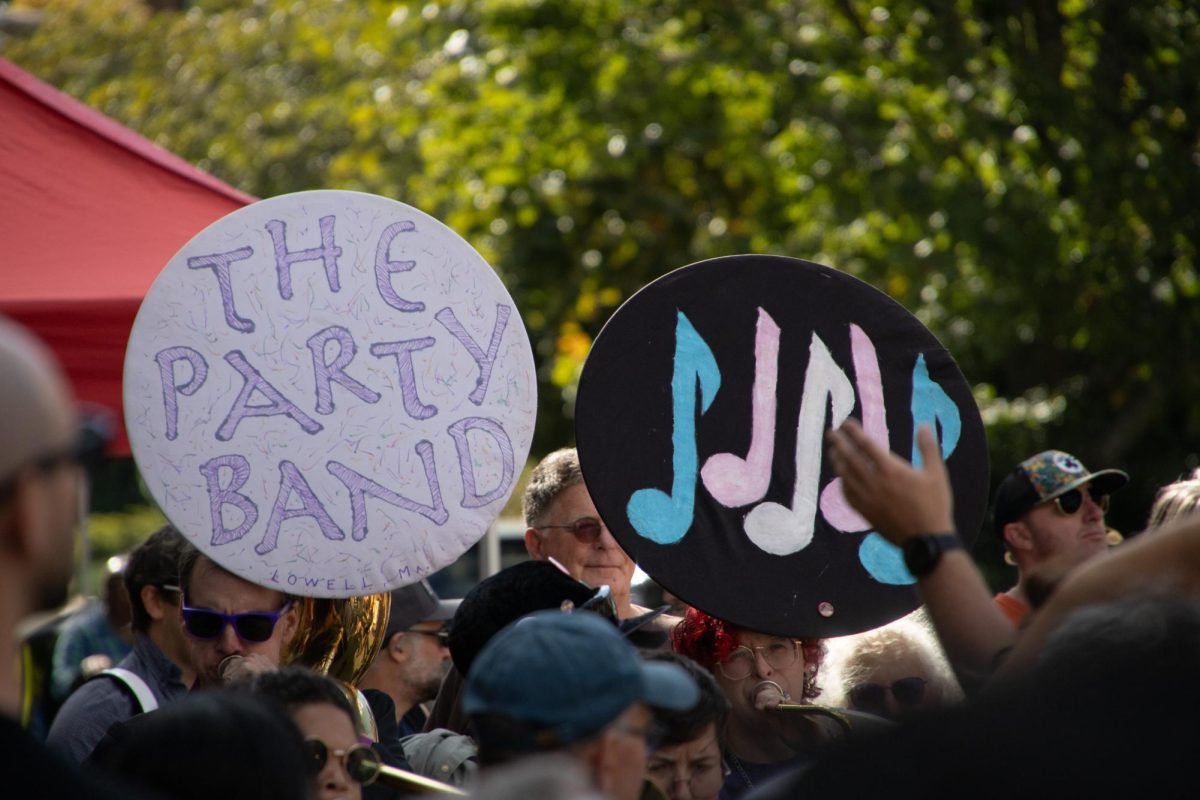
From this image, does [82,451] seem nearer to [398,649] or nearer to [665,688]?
[665,688]

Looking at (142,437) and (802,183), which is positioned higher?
(142,437)

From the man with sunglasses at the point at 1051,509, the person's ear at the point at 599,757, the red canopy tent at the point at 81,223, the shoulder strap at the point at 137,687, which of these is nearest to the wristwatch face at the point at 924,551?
the person's ear at the point at 599,757

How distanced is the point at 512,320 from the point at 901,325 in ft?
2.67

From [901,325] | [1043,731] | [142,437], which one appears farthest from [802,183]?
[1043,731]

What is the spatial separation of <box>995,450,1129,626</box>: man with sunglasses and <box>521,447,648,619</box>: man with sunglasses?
Result: 120cm

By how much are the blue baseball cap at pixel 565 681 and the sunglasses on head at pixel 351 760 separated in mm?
548

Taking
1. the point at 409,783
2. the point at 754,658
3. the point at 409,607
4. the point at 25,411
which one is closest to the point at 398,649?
the point at 409,607

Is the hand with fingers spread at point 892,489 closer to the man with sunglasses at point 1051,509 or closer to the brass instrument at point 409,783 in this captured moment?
the brass instrument at point 409,783

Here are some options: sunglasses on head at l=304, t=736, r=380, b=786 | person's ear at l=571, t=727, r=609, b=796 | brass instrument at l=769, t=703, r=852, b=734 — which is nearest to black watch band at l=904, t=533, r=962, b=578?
person's ear at l=571, t=727, r=609, b=796

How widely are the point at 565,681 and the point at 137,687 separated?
1.61 meters

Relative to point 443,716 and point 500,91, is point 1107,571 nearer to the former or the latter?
point 443,716

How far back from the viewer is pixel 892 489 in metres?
2.08

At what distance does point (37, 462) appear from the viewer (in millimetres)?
1566

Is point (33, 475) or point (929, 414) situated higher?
point (33, 475)
